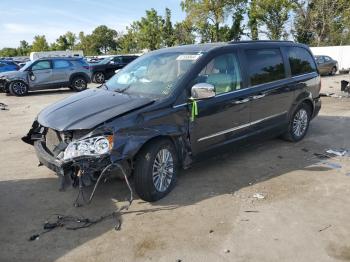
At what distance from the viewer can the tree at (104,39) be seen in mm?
86750

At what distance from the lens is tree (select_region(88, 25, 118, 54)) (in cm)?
8675

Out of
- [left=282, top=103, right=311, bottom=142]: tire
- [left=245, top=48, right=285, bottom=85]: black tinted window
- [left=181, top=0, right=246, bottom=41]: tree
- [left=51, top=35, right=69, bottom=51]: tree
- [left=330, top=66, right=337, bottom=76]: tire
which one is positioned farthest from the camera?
[left=51, top=35, right=69, bottom=51]: tree

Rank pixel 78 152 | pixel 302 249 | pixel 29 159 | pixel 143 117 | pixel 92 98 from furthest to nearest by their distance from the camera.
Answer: pixel 29 159
pixel 92 98
pixel 143 117
pixel 78 152
pixel 302 249

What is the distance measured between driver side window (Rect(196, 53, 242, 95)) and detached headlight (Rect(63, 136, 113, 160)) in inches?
61.5

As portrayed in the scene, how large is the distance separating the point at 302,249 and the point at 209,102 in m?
2.31

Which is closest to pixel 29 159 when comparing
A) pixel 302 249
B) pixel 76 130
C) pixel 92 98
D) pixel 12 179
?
pixel 12 179

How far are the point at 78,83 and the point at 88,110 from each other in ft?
48.7

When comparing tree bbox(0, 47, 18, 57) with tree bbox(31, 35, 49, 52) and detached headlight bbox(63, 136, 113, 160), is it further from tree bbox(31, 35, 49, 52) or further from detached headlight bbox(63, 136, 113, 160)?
detached headlight bbox(63, 136, 113, 160)

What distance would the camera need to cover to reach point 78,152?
14.3 ft

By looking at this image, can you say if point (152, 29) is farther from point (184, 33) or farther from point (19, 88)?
point (19, 88)

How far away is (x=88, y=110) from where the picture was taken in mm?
4812

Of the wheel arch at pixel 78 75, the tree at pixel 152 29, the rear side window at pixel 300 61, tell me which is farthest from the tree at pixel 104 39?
the rear side window at pixel 300 61

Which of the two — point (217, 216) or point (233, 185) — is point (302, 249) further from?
point (233, 185)

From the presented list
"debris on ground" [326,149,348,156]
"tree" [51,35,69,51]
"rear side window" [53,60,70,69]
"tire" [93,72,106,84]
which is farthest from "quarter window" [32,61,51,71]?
"tree" [51,35,69,51]
